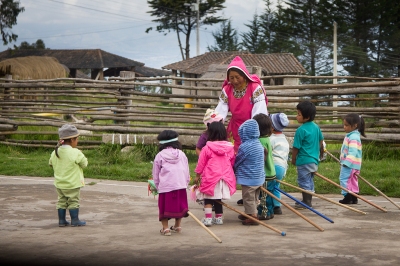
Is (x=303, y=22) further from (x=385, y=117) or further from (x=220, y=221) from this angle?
(x=220, y=221)

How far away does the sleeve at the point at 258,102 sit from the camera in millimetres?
7183

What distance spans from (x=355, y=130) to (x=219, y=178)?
2346 millimetres

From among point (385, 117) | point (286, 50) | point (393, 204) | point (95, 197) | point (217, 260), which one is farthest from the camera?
point (286, 50)

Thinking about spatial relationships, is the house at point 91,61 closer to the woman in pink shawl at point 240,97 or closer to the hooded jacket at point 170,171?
the woman in pink shawl at point 240,97

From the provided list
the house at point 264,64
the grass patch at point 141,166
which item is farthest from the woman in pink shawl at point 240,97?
the house at point 264,64

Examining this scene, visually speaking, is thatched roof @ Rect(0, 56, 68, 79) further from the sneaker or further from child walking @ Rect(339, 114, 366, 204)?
the sneaker

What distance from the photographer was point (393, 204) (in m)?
7.89

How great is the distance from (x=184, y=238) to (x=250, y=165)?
3.74 ft

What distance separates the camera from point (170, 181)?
20.9ft

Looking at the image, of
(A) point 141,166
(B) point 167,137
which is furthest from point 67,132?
(A) point 141,166

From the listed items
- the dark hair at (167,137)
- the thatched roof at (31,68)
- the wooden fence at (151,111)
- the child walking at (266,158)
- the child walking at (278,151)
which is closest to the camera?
the dark hair at (167,137)

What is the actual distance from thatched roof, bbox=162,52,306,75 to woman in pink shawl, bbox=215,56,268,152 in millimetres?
26144

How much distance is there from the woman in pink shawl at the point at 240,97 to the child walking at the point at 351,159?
1.39m

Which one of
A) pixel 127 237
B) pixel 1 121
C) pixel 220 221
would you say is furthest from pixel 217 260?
pixel 1 121
